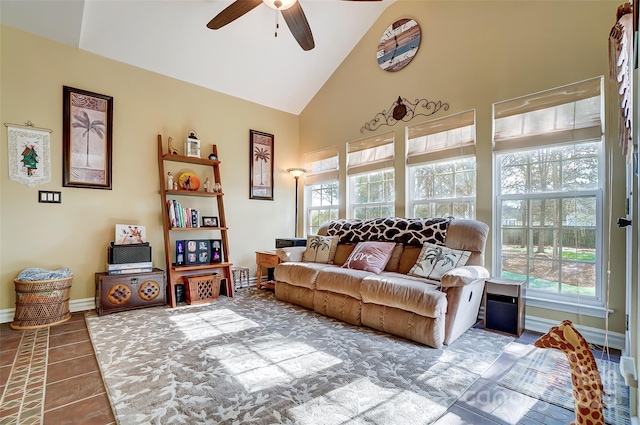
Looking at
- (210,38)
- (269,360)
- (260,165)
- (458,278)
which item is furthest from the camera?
(260,165)

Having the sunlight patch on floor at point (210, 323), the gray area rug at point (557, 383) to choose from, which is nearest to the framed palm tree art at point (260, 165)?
the sunlight patch on floor at point (210, 323)

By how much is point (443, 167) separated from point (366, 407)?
8.95 ft

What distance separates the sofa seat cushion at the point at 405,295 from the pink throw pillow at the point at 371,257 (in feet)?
1.04

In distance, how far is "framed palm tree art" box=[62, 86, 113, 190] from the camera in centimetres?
321

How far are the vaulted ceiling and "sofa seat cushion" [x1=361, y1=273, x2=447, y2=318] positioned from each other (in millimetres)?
3313

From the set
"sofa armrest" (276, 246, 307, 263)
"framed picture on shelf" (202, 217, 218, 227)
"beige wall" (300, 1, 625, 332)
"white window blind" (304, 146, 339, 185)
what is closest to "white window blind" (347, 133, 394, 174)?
"beige wall" (300, 1, 625, 332)

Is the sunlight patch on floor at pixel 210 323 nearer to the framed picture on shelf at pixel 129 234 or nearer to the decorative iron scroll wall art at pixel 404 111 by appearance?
the framed picture on shelf at pixel 129 234

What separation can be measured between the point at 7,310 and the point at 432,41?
5.37 meters

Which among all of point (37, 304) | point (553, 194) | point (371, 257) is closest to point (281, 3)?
point (371, 257)

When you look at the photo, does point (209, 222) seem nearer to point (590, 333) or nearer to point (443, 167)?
point (443, 167)

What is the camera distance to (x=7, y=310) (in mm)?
2891

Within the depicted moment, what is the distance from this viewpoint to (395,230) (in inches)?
131

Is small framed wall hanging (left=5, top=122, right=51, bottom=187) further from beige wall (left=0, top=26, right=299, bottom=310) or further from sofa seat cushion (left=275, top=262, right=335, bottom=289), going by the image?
sofa seat cushion (left=275, top=262, right=335, bottom=289)

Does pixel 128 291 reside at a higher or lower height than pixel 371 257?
lower
